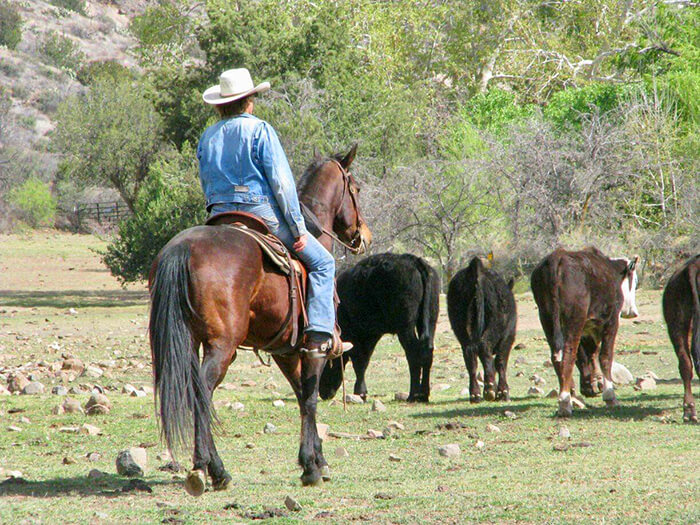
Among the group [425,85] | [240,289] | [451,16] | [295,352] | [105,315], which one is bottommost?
[105,315]

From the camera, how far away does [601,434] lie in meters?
8.50

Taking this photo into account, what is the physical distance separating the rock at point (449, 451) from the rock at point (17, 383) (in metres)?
6.27

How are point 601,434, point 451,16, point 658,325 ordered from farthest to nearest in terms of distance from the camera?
point 451,16 → point 658,325 → point 601,434

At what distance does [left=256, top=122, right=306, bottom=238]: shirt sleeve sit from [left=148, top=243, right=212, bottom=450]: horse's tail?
2.79 ft

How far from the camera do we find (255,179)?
257 inches

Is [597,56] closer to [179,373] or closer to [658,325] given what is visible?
[658,325]

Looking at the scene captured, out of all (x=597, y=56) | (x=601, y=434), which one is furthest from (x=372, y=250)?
(x=597, y=56)

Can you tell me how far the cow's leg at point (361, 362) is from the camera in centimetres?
1198

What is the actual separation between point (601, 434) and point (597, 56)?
153 feet

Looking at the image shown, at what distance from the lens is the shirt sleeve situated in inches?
253

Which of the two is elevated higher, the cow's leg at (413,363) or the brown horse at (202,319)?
the brown horse at (202,319)

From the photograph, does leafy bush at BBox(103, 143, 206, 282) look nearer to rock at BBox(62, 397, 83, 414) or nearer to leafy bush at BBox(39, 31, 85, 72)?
rock at BBox(62, 397, 83, 414)

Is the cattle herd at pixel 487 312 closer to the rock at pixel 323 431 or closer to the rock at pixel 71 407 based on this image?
the rock at pixel 323 431

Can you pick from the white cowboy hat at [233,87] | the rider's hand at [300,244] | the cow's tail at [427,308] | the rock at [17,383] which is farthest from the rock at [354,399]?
the white cowboy hat at [233,87]
